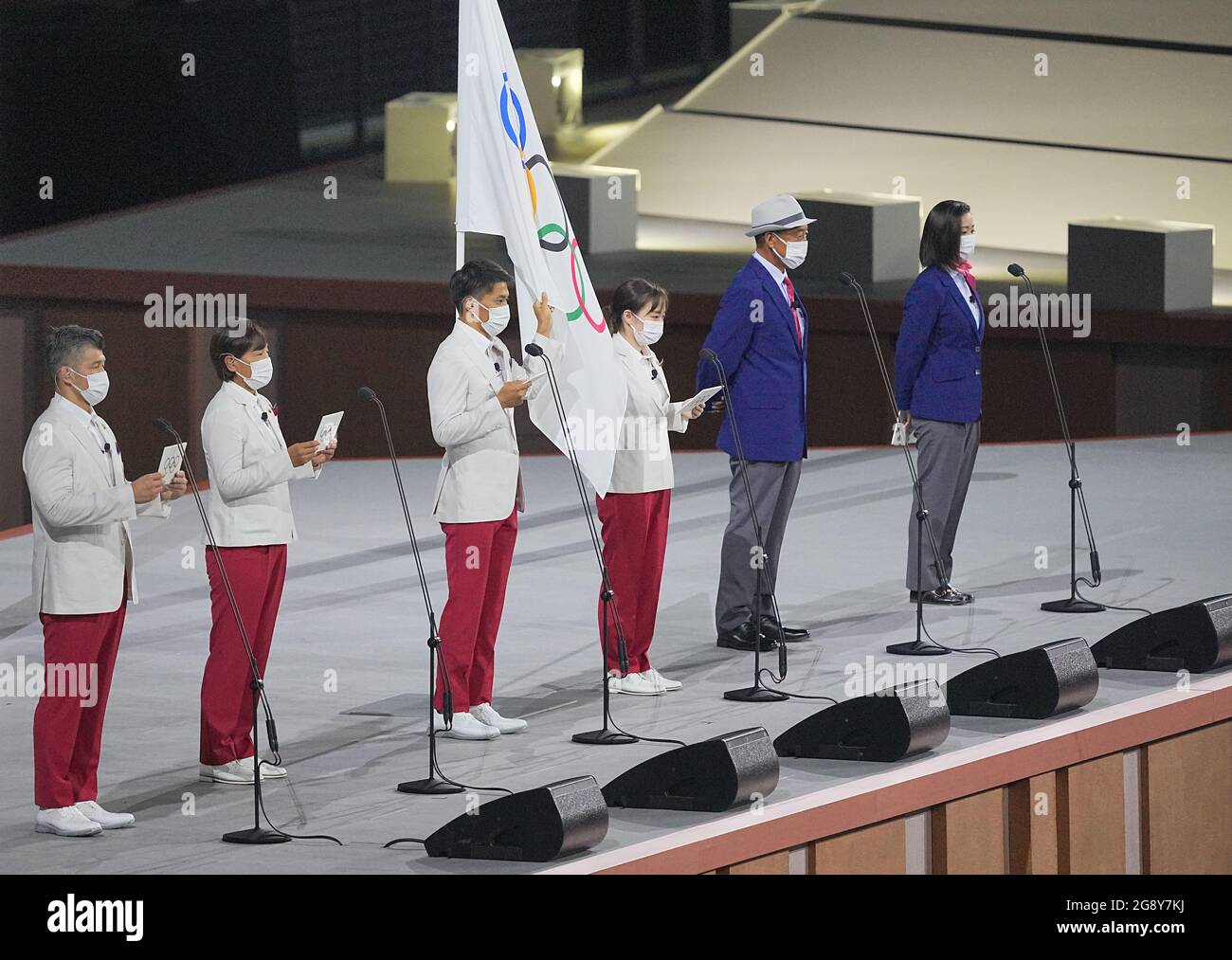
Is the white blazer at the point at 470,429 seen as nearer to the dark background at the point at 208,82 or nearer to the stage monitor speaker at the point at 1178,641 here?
the stage monitor speaker at the point at 1178,641

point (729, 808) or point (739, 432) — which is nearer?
point (729, 808)

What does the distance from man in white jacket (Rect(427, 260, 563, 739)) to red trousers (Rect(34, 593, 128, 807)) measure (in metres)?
1.18

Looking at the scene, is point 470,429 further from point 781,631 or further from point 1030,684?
point 1030,684

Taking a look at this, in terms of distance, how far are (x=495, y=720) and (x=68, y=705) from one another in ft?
4.86

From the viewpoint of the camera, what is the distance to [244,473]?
19.6 ft

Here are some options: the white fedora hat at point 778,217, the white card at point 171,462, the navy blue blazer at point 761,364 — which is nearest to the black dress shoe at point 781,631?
the navy blue blazer at point 761,364

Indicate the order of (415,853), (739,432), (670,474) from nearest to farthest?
(415,853)
(670,474)
(739,432)

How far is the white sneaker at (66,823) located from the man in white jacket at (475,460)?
128 cm

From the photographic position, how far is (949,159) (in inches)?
650

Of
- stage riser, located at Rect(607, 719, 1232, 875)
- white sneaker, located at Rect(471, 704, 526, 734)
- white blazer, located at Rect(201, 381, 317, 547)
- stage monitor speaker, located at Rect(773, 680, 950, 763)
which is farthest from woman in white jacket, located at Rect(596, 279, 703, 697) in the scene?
white blazer, located at Rect(201, 381, 317, 547)

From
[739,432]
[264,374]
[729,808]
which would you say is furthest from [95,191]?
[729,808]

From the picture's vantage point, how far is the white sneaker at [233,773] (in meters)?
6.06

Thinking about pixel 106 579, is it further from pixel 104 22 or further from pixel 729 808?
pixel 104 22

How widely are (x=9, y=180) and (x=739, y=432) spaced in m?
9.54
